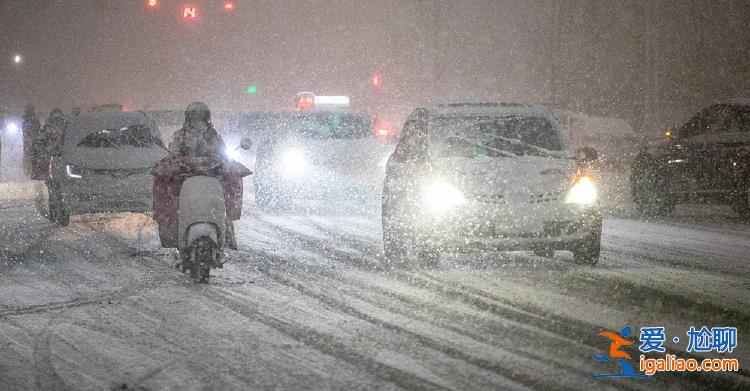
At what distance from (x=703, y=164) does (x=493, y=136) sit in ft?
19.6

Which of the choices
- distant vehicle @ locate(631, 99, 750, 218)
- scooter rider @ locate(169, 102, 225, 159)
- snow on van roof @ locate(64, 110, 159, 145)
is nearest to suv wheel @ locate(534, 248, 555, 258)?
scooter rider @ locate(169, 102, 225, 159)

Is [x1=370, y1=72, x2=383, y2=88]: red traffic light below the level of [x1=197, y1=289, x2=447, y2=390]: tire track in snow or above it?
above

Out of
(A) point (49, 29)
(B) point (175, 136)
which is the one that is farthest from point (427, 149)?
(A) point (49, 29)

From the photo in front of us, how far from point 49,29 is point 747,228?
6339 cm

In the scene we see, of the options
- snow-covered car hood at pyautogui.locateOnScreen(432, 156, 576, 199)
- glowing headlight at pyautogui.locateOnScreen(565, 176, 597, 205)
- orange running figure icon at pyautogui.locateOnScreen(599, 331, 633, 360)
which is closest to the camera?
orange running figure icon at pyautogui.locateOnScreen(599, 331, 633, 360)

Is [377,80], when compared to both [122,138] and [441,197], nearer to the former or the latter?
[122,138]

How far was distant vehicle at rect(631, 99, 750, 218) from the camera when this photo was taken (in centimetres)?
1468

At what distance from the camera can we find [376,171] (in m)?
18.2

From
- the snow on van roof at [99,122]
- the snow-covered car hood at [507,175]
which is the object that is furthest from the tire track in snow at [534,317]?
the snow on van roof at [99,122]

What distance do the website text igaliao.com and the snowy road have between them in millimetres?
139

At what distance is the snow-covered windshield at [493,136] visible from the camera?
33.3 ft

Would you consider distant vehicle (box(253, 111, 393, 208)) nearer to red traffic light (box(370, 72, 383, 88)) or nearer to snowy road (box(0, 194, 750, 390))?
snowy road (box(0, 194, 750, 390))

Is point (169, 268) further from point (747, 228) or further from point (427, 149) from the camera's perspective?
point (747, 228)

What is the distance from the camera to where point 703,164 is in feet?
49.1
